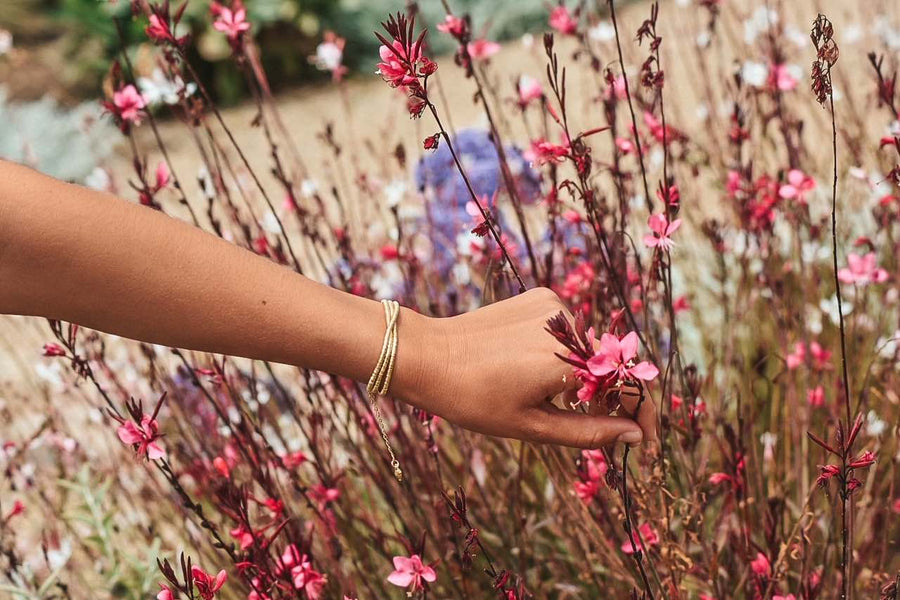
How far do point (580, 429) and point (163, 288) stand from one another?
1.65 feet

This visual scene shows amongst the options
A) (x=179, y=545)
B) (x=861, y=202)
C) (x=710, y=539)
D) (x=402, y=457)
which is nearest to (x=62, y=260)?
(x=402, y=457)

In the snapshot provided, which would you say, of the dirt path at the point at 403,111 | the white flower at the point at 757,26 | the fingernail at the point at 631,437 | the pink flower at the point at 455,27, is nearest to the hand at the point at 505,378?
the fingernail at the point at 631,437

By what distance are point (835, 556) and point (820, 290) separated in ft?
3.67

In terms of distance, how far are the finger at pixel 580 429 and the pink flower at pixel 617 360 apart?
110 millimetres

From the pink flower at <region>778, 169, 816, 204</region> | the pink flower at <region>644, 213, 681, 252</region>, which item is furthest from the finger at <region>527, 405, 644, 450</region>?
the pink flower at <region>778, 169, 816, 204</region>

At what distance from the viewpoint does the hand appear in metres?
1.08

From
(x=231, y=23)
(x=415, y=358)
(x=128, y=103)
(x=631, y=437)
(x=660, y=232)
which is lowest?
(x=631, y=437)

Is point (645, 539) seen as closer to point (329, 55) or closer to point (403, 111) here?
point (329, 55)

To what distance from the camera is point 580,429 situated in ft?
3.57

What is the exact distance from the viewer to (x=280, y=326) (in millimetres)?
1102

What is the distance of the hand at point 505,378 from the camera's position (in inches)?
42.7

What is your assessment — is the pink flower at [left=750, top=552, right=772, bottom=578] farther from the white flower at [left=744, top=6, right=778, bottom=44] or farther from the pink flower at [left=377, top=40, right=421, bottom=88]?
the white flower at [left=744, top=6, right=778, bottom=44]

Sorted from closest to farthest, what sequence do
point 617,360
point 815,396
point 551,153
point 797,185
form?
1. point 617,360
2. point 551,153
3. point 797,185
4. point 815,396

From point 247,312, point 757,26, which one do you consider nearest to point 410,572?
point 247,312
